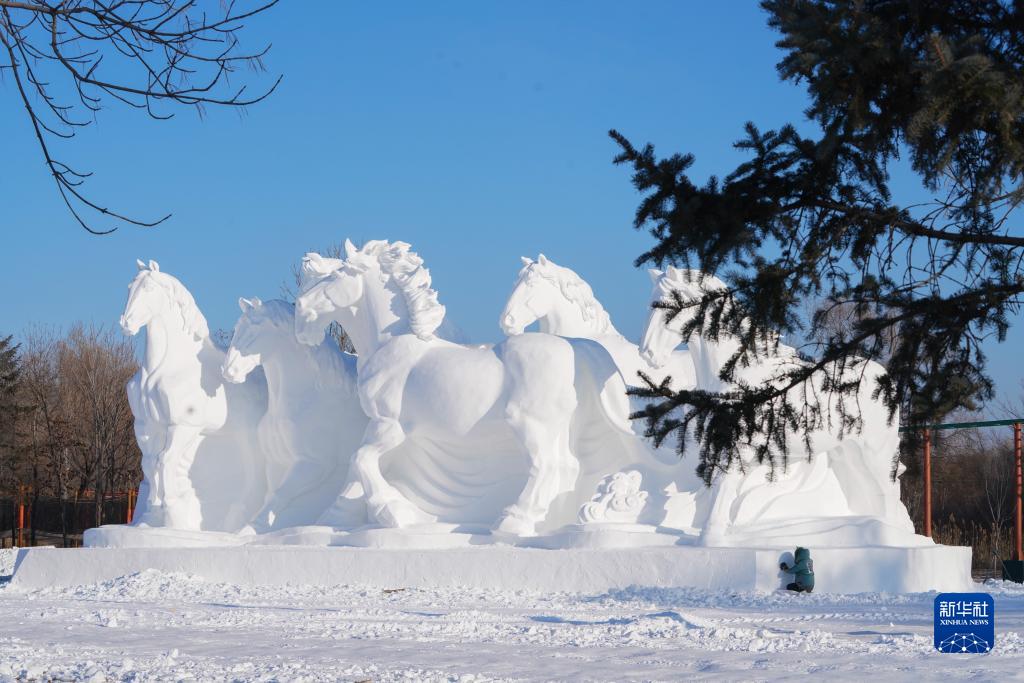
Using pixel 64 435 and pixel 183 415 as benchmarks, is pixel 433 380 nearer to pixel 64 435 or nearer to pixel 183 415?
pixel 183 415

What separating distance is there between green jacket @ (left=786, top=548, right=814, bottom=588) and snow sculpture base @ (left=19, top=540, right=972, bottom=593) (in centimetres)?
16

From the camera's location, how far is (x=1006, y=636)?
741cm

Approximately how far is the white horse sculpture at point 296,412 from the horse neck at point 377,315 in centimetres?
70

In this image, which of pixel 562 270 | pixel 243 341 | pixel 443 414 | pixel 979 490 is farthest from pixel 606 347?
pixel 979 490

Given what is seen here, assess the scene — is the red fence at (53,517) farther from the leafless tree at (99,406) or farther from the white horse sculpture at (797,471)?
the white horse sculpture at (797,471)

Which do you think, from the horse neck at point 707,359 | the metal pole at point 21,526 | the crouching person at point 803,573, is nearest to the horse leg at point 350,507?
the horse neck at point 707,359

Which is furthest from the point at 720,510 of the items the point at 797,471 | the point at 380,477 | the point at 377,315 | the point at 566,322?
the point at 377,315

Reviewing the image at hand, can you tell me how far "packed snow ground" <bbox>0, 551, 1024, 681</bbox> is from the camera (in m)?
6.17

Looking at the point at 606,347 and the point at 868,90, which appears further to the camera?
the point at 606,347

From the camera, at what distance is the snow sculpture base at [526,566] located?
415 inches

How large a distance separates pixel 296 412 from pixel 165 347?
5.15ft

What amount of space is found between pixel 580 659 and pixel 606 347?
5.73m

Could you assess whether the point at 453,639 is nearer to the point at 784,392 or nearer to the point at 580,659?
the point at 580,659

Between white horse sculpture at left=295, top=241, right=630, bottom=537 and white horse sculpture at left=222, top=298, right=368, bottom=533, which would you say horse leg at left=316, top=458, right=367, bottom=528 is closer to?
white horse sculpture at left=295, top=241, right=630, bottom=537
